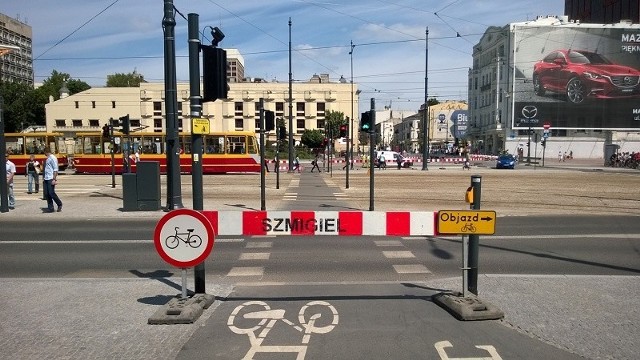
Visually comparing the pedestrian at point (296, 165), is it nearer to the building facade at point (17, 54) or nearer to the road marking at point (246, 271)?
the road marking at point (246, 271)

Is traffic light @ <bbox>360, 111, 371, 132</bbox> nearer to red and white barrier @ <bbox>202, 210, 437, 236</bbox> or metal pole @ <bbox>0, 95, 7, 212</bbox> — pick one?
red and white barrier @ <bbox>202, 210, 437, 236</bbox>

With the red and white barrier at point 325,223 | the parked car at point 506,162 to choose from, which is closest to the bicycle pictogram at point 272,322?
the red and white barrier at point 325,223

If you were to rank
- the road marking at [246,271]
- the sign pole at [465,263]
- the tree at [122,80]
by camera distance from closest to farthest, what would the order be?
the sign pole at [465,263], the road marking at [246,271], the tree at [122,80]

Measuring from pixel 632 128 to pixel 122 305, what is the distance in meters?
76.0

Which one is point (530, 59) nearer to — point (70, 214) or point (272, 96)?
point (272, 96)

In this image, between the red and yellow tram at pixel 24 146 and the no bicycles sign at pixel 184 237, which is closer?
the no bicycles sign at pixel 184 237

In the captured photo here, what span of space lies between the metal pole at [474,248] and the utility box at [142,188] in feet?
36.8

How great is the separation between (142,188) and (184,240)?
10.2 metres

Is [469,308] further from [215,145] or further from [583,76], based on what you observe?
[583,76]

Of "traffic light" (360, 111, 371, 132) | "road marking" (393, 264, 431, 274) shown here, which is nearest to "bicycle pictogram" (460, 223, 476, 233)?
"road marking" (393, 264, 431, 274)

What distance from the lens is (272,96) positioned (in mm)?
89312

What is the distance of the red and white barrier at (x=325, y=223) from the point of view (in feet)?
19.0

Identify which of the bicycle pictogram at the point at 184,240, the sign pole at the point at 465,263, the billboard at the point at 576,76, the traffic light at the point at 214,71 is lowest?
the sign pole at the point at 465,263

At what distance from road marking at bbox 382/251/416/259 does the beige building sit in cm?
6855
